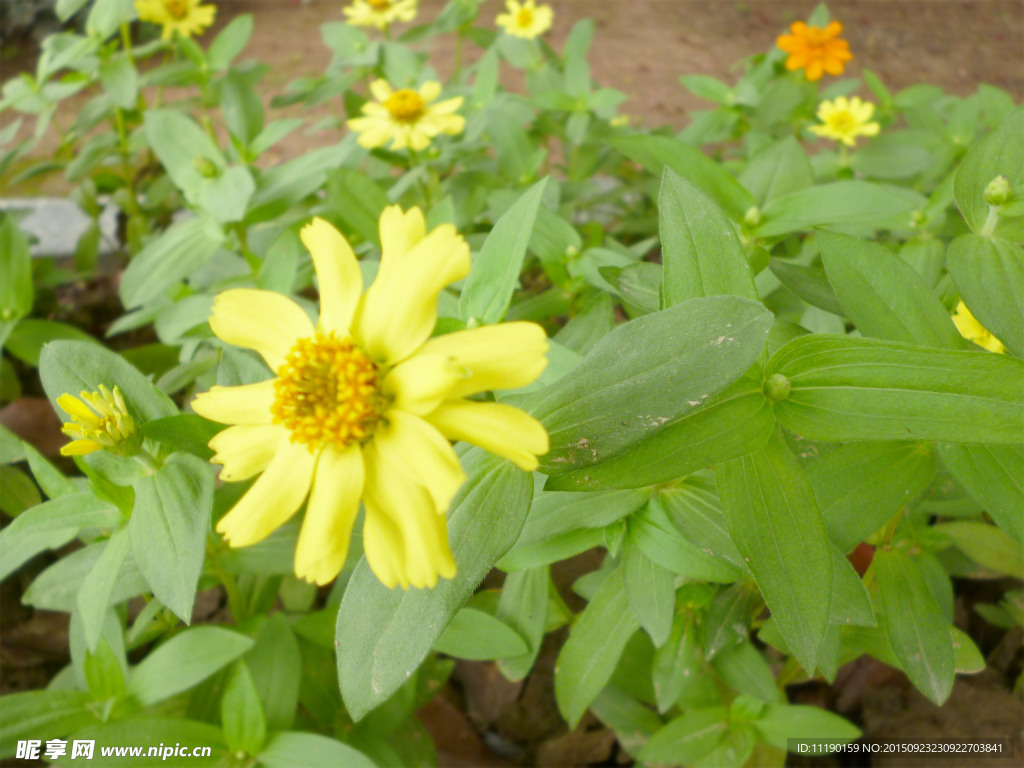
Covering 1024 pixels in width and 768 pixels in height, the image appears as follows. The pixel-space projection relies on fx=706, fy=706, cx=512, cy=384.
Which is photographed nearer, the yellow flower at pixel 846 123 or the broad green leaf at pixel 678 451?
the broad green leaf at pixel 678 451

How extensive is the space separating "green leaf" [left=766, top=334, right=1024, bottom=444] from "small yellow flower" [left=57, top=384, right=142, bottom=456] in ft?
1.72

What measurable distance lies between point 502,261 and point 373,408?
19 centimetres

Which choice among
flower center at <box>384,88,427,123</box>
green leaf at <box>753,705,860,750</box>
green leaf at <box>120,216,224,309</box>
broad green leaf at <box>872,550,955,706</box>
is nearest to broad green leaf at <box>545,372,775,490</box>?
broad green leaf at <box>872,550,955,706</box>

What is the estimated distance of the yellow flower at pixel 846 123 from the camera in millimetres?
1424

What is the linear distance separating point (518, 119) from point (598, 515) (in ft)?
2.99

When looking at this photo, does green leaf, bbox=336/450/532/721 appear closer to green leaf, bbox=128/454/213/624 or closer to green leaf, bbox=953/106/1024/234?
green leaf, bbox=128/454/213/624

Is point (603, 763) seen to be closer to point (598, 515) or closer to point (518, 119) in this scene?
point (598, 515)

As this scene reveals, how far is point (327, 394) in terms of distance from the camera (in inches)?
18.6

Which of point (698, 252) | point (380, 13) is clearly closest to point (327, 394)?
point (698, 252)

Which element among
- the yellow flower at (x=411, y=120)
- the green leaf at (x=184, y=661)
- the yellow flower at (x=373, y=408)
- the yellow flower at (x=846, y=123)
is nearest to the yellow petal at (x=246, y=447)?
the yellow flower at (x=373, y=408)

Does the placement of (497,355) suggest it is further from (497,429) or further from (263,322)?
(263,322)

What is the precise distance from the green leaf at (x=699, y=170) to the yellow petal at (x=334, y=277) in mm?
446

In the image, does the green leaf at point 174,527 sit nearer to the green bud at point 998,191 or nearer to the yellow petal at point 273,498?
the yellow petal at point 273,498

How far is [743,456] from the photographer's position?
20.6 inches
